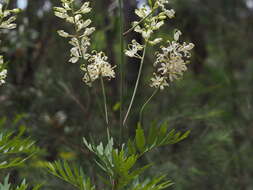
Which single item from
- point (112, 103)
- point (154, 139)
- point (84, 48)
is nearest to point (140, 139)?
point (154, 139)

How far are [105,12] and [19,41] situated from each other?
1.63ft

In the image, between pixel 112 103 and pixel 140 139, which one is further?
pixel 112 103

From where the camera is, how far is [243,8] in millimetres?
3197

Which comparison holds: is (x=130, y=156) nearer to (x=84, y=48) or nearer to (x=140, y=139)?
(x=140, y=139)

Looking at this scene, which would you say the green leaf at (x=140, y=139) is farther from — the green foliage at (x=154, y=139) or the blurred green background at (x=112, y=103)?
the blurred green background at (x=112, y=103)

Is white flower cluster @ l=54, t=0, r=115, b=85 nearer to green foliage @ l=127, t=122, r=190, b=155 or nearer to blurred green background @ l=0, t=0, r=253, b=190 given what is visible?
green foliage @ l=127, t=122, r=190, b=155

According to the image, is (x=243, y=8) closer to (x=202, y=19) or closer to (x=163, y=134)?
(x=202, y=19)

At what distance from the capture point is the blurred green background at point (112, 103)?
1791 mm

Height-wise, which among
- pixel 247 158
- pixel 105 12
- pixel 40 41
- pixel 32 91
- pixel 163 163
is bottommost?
pixel 247 158

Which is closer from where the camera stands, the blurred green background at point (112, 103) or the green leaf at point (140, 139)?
the green leaf at point (140, 139)

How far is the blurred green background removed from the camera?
5.88 feet

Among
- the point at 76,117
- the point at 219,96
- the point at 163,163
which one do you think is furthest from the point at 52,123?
the point at 219,96

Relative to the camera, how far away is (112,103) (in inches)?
79.6

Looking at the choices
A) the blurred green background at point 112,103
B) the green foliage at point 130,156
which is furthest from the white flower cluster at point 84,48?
the blurred green background at point 112,103
